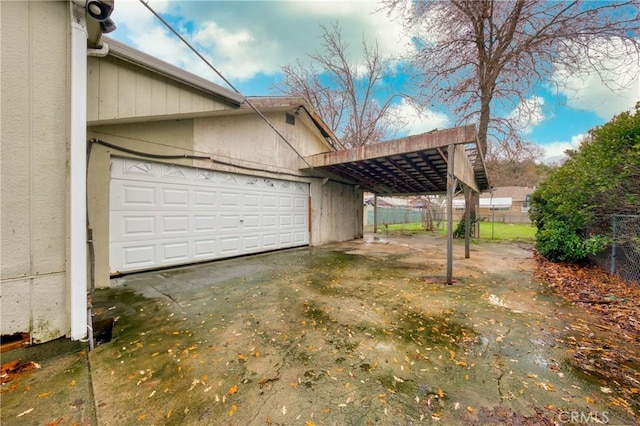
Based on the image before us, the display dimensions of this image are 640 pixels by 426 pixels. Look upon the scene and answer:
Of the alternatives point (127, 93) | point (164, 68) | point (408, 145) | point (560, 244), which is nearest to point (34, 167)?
point (127, 93)

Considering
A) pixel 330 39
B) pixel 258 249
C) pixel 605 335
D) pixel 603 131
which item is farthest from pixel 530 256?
pixel 330 39

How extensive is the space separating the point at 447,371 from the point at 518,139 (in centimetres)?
1196

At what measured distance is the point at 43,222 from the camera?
211 centimetres

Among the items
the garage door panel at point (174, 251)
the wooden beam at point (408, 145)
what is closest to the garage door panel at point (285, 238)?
the wooden beam at point (408, 145)

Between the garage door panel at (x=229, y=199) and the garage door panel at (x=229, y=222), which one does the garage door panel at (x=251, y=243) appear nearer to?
the garage door panel at (x=229, y=222)

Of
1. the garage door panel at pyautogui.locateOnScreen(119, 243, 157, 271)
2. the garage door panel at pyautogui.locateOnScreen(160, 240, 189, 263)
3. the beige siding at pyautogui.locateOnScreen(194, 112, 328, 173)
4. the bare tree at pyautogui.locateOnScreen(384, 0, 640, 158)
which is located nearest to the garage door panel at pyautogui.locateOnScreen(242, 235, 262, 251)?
the garage door panel at pyautogui.locateOnScreen(160, 240, 189, 263)

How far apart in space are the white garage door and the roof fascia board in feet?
5.74

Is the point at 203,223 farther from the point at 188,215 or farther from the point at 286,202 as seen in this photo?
the point at 286,202

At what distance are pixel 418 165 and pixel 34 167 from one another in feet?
23.4

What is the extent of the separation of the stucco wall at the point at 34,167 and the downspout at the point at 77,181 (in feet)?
0.22

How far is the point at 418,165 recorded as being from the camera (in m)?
6.84

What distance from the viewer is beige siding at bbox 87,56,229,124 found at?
3342 mm

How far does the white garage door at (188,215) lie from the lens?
4473 mm

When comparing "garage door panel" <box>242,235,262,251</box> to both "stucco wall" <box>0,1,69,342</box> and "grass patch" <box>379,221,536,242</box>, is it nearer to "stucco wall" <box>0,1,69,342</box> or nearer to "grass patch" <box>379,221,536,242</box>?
"stucco wall" <box>0,1,69,342</box>
